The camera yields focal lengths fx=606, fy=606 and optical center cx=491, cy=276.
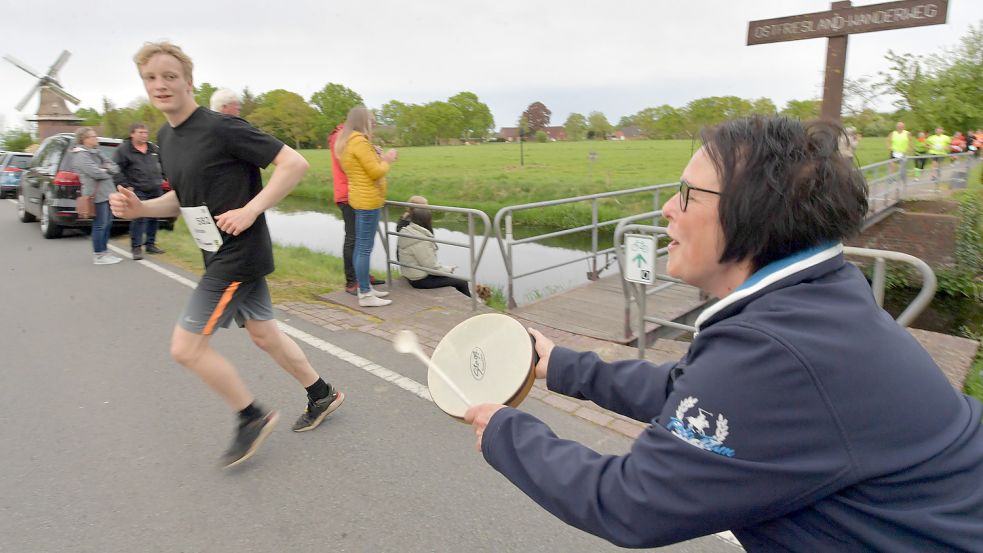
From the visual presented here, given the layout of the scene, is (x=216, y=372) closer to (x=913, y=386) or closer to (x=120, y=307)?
(x=913, y=386)

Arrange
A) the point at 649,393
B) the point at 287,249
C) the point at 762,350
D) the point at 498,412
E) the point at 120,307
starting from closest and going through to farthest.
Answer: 1. the point at 762,350
2. the point at 498,412
3. the point at 649,393
4. the point at 120,307
5. the point at 287,249

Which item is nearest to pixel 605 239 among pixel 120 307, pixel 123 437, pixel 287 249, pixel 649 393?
pixel 287 249

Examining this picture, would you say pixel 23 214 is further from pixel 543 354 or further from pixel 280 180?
pixel 543 354

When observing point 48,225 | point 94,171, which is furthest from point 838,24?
point 48,225

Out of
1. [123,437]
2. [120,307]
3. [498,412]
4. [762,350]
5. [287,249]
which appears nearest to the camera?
[762,350]

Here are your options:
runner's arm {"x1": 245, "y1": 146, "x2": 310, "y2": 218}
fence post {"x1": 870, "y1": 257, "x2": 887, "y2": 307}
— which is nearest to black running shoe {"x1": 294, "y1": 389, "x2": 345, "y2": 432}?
runner's arm {"x1": 245, "y1": 146, "x2": 310, "y2": 218}

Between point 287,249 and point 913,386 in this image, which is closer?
point 913,386

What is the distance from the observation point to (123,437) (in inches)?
141

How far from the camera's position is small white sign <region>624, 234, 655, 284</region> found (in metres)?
4.46

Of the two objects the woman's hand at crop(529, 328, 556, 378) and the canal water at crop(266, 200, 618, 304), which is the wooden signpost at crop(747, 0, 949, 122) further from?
the woman's hand at crop(529, 328, 556, 378)

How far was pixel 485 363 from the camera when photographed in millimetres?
1734

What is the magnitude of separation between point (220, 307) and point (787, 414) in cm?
279

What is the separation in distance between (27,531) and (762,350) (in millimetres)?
3221

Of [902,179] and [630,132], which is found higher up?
[630,132]
